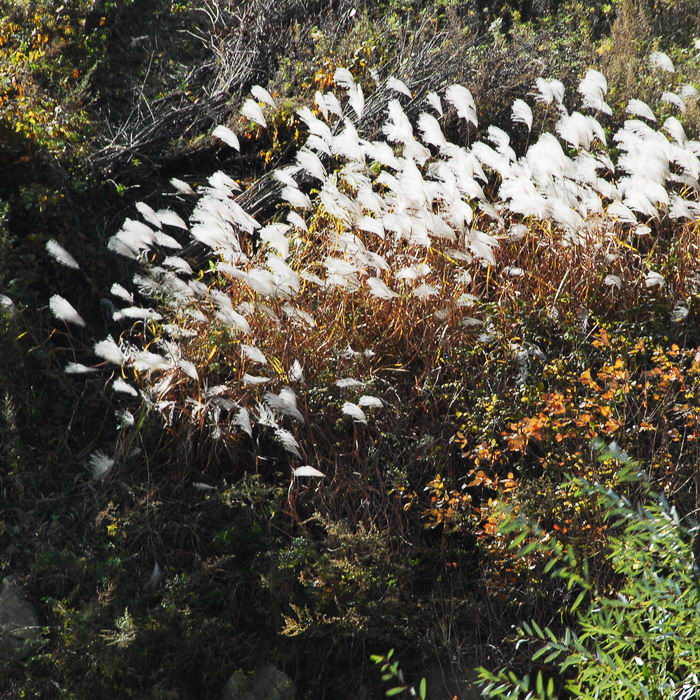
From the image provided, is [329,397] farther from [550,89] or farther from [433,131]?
[550,89]

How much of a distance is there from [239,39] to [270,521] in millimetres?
4495

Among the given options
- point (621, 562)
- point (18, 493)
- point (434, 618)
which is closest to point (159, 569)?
point (18, 493)

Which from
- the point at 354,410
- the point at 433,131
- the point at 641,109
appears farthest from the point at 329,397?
the point at 641,109

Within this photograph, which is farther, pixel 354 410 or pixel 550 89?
pixel 550 89

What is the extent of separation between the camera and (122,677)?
3.52 metres

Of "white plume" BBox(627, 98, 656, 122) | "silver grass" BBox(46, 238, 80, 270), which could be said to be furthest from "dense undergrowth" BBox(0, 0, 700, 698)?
"white plume" BBox(627, 98, 656, 122)

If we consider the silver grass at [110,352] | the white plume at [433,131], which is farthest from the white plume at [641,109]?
the silver grass at [110,352]

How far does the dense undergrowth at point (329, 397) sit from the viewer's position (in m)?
3.79

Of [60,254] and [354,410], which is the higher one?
[60,254]

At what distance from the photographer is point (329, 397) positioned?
4.36 meters

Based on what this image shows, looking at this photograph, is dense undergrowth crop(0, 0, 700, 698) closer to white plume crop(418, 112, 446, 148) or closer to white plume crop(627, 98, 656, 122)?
white plume crop(418, 112, 446, 148)

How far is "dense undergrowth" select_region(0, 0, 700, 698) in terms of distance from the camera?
3795 mm

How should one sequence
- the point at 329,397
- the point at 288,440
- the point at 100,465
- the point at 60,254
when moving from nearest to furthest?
1. the point at 288,440
2. the point at 100,465
3. the point at 329,397
4. the point at 60,254

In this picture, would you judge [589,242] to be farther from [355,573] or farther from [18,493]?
[18,493]
